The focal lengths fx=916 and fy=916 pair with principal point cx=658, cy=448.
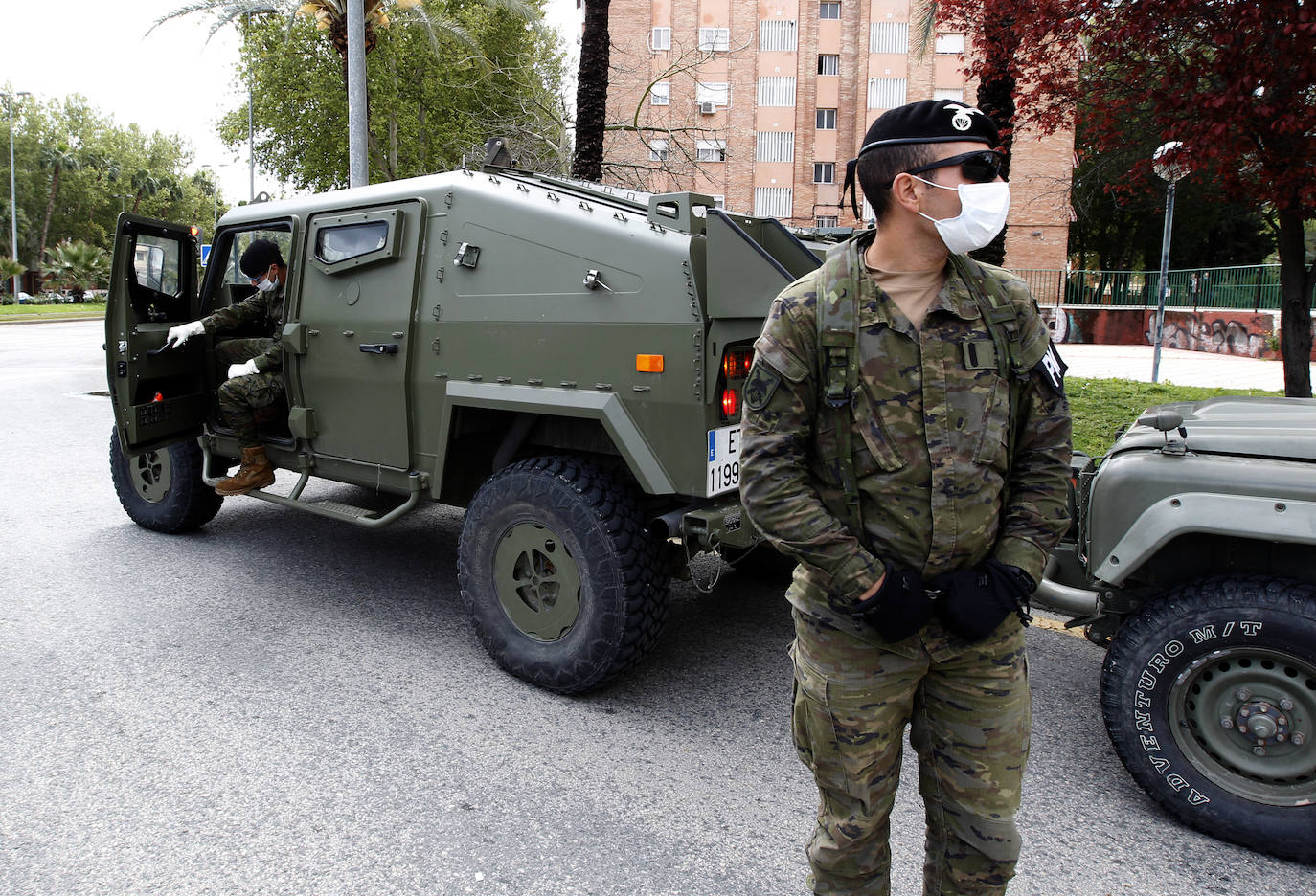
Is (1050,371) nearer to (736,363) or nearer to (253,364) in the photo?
(736,363)

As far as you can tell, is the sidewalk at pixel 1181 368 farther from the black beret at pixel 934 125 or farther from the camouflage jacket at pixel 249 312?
the black beret at pixel 934 125

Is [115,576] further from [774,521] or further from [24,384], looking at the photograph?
[24,384]

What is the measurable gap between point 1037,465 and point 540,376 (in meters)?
2.32

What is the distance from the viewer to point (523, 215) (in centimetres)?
387

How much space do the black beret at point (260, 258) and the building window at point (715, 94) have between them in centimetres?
3471

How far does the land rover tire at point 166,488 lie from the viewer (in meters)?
5.86

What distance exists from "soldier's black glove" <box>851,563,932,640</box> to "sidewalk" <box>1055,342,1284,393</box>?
34.0ft

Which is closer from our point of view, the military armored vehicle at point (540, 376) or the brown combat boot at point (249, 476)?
the military armored vehicle at point (540, 376)

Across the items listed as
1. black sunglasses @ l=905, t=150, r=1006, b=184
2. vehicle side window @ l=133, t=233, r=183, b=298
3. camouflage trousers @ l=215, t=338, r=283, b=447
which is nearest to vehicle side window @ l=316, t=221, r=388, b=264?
camouflage trousers @ l=215, t=338, r=283, b=447

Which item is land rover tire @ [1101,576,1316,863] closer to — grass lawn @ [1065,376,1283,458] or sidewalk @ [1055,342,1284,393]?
grass lawn @ [1065,376,1283,458]

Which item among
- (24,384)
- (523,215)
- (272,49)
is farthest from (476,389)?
(272,49)

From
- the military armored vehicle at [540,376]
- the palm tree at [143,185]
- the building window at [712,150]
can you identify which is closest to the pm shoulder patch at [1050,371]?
the military armored vehicle at [540,376]

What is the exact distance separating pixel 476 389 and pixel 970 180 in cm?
259

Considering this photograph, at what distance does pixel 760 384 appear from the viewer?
6.22 feet
